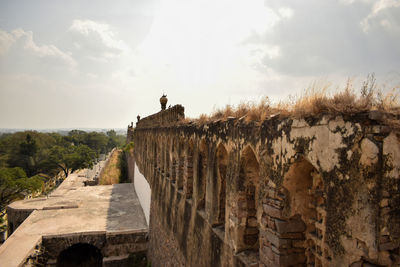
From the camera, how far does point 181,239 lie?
6871 millimetres

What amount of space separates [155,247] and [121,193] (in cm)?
956

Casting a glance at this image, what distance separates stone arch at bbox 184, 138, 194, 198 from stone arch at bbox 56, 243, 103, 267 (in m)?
8.96

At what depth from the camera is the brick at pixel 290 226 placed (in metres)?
3.03

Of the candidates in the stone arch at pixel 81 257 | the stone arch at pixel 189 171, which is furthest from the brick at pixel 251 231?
the stone arch at pixel 81 257

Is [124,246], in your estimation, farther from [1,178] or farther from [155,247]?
[1,178]

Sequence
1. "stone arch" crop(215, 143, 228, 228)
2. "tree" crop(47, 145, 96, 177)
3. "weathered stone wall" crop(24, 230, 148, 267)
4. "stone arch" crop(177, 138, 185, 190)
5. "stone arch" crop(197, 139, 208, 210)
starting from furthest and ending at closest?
"tree" crop(47, 145, 96, 177) < "weathered stone wall" crop(24, 230, 148, 267) < "stone arch" crop(177, 138, 185, 190) < "stone arch" crop(197, 139, 208, 210) < "stone arch" crop(215, 143, 228, 228)

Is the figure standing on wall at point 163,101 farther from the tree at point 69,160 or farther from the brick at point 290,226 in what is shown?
the tree at point 69,160

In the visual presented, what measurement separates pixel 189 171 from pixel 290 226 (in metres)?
3.94

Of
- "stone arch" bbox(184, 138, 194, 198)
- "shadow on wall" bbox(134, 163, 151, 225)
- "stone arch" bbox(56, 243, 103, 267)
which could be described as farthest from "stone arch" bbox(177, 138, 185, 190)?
"stone arch" bbox(56, 243, 103, 267)

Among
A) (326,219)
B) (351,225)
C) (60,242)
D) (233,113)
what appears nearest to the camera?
(351,225)

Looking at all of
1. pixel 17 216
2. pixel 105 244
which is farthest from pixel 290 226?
pixel 17 216

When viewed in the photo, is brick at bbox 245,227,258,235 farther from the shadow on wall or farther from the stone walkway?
the shadow on wall

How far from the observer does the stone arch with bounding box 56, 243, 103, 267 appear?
1260cm

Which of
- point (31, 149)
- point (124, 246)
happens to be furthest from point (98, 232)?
point (31, 149)
